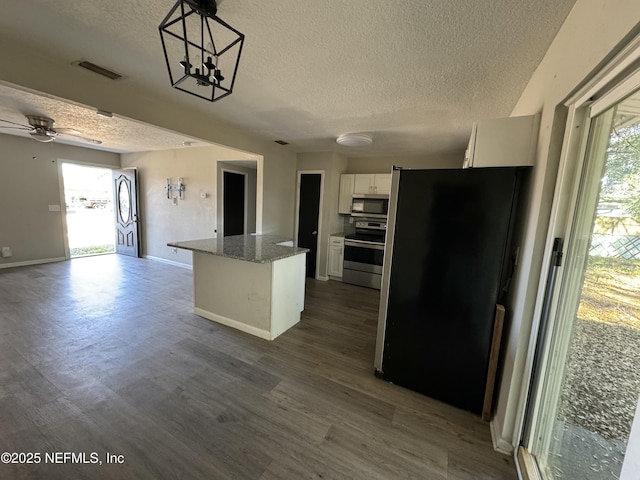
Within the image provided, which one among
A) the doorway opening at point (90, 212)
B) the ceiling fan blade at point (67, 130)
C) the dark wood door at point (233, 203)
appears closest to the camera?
the ceiling fan blade at point (67, 130)

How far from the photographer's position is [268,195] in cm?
445

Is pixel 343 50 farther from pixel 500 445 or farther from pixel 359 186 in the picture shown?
pixel 359 186

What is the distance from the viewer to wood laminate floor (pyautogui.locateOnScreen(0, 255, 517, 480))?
1441 mm

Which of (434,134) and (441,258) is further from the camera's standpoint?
(434,134)

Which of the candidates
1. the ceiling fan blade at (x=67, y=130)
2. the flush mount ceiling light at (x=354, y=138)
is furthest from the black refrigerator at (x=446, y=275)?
the ceiling fan blade at (x=67, y=130)

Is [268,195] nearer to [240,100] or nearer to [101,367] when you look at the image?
[240,100]

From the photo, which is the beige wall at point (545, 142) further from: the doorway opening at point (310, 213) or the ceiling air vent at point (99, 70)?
the doorway opening at point (310, 213)

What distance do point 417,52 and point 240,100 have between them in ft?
5.73

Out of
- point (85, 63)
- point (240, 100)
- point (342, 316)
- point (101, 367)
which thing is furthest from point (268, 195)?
point (101, 367)

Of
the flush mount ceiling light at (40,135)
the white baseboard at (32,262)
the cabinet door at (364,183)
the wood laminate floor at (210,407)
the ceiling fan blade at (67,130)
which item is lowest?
the wood laminate floor at (210,407)

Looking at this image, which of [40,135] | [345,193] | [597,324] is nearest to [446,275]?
[597,324]

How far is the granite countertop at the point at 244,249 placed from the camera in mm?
2584

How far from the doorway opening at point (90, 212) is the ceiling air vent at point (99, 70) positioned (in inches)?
219

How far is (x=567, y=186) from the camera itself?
4.18ft
